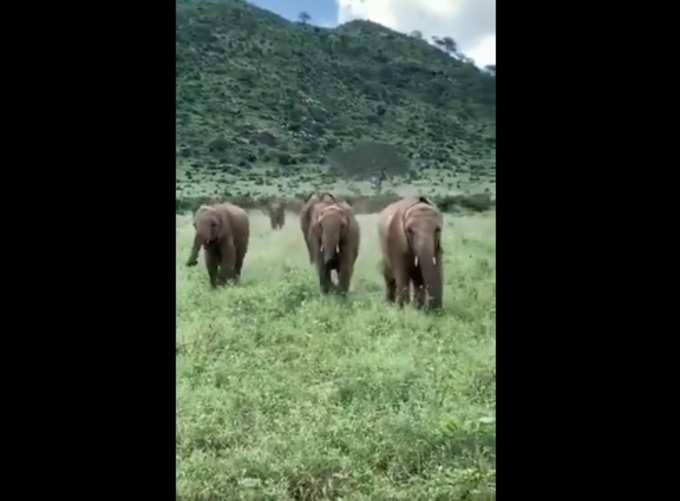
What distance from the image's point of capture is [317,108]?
1.74 m

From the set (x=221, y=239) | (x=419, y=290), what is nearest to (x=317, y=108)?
(x=221, y=239)

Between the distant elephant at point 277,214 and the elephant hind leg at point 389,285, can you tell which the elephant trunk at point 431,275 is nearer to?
the elephant hind leg at point 389,285

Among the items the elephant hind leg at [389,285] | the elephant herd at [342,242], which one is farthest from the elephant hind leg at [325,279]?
the elephant hind leg at [389,285]

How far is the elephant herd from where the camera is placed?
1.67 metres

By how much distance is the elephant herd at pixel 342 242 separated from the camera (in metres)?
1.67

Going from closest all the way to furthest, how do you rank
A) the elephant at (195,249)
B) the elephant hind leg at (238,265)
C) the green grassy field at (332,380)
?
the green grassy field at (332,380) → the elephant at (195,249) → the elephant hind leg at (238,265)

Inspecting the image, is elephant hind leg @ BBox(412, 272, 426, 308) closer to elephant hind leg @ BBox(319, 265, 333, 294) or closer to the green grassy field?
the green grassy field

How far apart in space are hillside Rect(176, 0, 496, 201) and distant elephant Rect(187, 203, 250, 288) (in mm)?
46

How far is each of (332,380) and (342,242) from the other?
275 mm

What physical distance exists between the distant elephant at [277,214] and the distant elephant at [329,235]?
37 mm

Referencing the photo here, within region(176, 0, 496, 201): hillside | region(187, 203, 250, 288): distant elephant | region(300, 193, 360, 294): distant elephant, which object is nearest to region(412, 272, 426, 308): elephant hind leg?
region(300, 193, 360, 294): distant elephant

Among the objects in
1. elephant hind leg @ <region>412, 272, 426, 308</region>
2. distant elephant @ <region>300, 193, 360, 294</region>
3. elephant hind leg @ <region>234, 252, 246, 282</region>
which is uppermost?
distant elephant @ <region>300, 193, 360, 294</region>

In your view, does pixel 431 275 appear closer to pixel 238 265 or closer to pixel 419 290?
pixel 419 290
